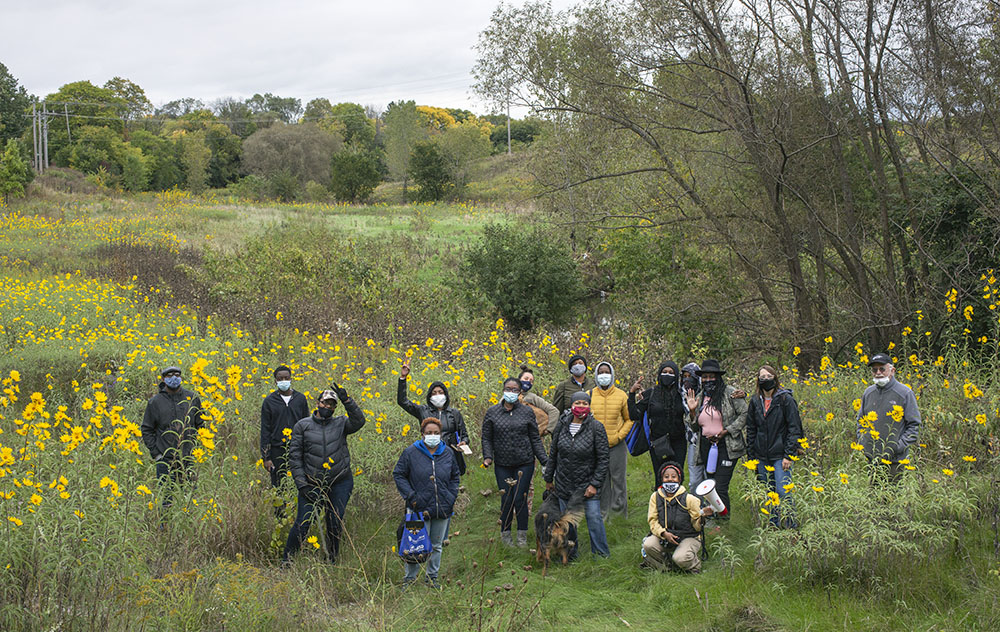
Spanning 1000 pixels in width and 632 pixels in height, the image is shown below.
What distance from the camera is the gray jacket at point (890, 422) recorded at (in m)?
6.61

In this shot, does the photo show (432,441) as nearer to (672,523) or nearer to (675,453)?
(672,523)

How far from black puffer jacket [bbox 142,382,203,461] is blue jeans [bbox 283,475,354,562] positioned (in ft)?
4.33

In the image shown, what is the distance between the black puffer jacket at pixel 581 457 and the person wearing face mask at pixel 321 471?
74.8 inches

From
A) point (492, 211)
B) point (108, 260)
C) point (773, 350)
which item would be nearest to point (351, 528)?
point (773, 350)

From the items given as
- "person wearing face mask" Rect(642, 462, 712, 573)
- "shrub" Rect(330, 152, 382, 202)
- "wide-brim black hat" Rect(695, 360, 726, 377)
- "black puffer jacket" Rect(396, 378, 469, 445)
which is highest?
"shrub" Rect(330, 152, 382, 202)

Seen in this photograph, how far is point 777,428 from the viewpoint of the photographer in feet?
23.0

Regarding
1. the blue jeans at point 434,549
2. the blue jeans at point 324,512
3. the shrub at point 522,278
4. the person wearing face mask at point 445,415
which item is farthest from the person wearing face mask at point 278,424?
the shrub at point 522,278

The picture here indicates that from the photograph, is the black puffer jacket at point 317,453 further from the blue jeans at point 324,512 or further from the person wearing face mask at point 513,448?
the person wearing face mask at point 513,448

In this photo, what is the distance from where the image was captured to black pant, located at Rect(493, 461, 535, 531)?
7449 mm

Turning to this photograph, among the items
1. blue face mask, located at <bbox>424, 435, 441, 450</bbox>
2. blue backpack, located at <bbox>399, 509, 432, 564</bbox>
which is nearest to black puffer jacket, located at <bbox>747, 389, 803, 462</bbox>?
blue face mask, located at <bbox>424, 435, 441, 450</bbox>

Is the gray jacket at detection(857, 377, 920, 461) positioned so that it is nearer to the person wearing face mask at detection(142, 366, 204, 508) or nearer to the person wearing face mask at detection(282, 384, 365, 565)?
the person wearing face mask at detection(282, 384, 365, 565)

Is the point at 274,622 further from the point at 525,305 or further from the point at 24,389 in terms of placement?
the point at 525,305

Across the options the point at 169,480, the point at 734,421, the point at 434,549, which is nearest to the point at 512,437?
the point at 434,549

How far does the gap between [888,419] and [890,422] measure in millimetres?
33
